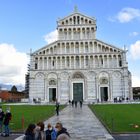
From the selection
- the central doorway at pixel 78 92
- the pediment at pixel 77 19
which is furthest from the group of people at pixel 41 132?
the pediment at pixel 77 19

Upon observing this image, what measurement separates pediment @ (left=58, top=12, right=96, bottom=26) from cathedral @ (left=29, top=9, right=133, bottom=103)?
6.11 ft

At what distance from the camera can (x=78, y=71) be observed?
6862 centimetres

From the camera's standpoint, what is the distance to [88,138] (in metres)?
16.1

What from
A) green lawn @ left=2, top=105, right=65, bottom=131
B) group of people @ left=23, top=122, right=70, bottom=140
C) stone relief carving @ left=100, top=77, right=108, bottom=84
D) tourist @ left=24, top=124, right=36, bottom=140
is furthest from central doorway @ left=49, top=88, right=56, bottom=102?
tourist @ left=24, top=124, right=36, bottom=140

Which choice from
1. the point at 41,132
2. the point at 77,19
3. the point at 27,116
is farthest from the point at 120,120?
the point at 77,19

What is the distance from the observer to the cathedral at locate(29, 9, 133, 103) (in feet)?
222

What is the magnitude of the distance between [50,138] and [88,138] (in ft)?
17.1

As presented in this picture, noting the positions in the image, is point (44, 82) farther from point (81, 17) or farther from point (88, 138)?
point (88, 138)

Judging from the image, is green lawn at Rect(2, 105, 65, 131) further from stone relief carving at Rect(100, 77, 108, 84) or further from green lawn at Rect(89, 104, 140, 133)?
stone relief carving at Rect(100, 77, 108, 84)

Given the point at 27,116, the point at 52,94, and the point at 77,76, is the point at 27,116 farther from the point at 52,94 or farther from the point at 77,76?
the point at 77,76

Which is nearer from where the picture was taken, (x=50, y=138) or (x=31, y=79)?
(x=50, y=138)

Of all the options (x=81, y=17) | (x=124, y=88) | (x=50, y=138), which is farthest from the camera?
(x=81, y=17)

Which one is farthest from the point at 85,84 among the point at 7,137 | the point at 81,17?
the point at 7,137

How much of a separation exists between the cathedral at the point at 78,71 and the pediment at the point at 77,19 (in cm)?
186
